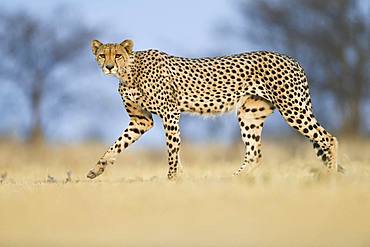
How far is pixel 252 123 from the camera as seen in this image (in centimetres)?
1084

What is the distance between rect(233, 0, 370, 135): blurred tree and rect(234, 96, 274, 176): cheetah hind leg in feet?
46.9

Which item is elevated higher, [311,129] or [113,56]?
[113,56]

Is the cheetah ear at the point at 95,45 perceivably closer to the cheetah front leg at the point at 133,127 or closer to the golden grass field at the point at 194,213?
the cheetah front leg at the point at 133,127

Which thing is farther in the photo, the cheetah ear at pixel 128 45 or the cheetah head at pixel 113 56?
the cheetah ear at pixel 128 45

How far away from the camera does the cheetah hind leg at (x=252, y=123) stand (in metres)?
10.7

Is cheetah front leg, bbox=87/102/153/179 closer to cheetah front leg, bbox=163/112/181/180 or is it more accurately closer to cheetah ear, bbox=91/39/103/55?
cheetah front leg, bbox=163/112/181/180

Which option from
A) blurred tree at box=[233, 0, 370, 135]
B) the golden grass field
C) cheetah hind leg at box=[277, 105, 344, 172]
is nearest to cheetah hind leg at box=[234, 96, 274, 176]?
cheetah hind leg at box=[277, 105, 344, 172]

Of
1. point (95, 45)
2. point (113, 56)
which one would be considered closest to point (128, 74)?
point (113, 56)

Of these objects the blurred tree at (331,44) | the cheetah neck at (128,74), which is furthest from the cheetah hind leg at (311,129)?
the blurred tree at (331,44)

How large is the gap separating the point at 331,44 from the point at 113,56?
55.7 ft

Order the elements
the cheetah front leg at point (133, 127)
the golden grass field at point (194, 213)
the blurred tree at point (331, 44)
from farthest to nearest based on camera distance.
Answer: the blurred tree at point (331, 44)
the cheetah front leg at point (133, 127)
the golden grass field at point (194, 213)

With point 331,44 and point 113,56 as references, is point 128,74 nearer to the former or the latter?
point 113,56

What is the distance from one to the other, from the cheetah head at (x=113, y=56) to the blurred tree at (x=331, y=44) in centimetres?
1539

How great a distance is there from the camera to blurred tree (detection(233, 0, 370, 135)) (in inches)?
1014
